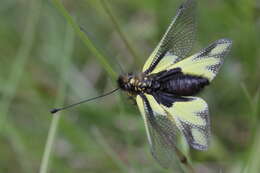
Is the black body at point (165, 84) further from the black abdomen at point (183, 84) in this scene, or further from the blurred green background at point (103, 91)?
the blurred green background at point (103, 91)

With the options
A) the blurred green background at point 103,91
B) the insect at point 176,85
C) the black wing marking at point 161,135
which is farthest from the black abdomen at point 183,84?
the blurred green background at point 103,91

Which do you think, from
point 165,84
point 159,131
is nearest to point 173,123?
point 159,131

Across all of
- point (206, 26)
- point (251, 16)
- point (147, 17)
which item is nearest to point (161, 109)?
point (251, 16)

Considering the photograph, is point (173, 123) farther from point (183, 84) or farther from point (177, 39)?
point (177, 39)

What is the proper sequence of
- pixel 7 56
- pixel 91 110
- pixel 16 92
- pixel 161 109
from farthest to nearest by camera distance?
pixel 7 56, pixel 16 92, pixel 91 110, pixel 161 109

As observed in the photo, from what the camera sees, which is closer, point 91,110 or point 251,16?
point 251,16

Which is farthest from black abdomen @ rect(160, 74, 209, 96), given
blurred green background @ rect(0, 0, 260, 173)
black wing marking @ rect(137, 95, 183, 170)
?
blurred green background @ rect(0, 0, 260, 173)

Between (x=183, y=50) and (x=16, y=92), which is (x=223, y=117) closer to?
(x=183, y=50)

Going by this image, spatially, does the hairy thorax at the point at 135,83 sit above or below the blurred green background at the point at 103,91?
below
